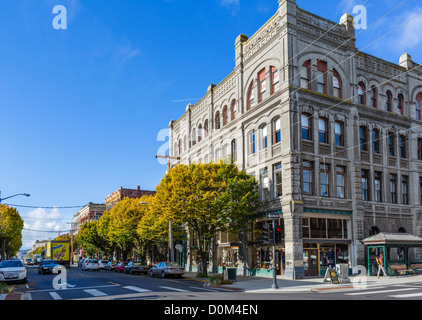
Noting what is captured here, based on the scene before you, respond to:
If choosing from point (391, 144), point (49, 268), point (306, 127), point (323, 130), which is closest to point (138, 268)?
point (49, 268)

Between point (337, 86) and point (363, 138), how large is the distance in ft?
16.0

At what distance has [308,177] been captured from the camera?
105ft

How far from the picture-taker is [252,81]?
123ft

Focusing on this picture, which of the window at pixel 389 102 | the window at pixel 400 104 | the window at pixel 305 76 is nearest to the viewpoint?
the window at pixel 305 76

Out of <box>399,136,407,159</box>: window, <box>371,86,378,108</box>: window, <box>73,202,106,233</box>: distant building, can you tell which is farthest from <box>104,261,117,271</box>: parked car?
<box>73,202,106,233</box>: distant building

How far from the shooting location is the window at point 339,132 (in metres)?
34.3

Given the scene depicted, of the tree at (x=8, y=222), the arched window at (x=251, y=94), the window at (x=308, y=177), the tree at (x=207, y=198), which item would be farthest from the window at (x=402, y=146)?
the tree at (x=8, y=222)

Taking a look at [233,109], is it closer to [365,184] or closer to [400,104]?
[365,184]

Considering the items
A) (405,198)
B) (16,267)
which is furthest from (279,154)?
(16,267)

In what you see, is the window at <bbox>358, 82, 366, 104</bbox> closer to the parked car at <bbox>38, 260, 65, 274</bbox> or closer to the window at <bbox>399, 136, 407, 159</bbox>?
the window at <bbox>399, 136, 407, 159</bbox>

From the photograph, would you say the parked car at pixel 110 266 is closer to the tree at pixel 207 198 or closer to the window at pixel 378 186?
the tree at pixel 207 198

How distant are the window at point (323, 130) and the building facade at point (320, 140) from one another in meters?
0.08

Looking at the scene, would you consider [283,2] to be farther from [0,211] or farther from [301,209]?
[0,211]

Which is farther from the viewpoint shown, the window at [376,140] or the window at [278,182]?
the window at [376,140]
